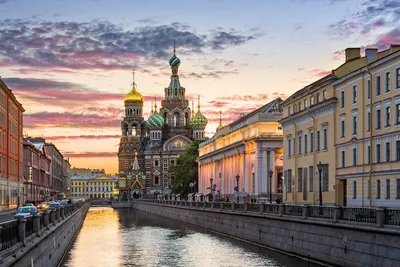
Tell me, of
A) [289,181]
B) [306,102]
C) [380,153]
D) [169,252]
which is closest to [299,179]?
[289,181]

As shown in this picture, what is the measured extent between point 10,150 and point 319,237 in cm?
5826

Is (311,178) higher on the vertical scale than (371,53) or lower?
lower

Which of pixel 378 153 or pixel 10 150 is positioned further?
pixel 10 150

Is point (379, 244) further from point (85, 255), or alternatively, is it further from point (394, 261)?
point (85, 255)

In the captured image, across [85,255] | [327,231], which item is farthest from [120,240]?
[327,231]

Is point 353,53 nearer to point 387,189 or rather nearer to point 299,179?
point 299,179

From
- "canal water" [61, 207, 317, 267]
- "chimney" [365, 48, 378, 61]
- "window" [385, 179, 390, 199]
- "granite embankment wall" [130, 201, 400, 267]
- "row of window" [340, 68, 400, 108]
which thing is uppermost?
"chimney" [365, 48, 378, 61]

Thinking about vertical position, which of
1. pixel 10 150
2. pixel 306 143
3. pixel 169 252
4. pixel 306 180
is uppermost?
pixel 10 150

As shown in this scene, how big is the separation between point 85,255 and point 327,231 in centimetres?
1789

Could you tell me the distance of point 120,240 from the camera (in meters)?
64.9

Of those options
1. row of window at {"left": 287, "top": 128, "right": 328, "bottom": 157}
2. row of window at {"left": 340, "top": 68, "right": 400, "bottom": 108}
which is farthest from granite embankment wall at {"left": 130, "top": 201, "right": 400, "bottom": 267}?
row of window at {"left": 340, "top": 68, "right": 400, "bottom": 108}

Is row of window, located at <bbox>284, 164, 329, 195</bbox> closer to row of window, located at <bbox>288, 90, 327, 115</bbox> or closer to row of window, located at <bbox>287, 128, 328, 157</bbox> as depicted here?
row of window, located at <bbox>287, 128, 328, 157</bbox>

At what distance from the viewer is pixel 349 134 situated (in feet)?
180

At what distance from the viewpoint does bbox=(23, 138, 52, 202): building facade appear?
118375 mm
